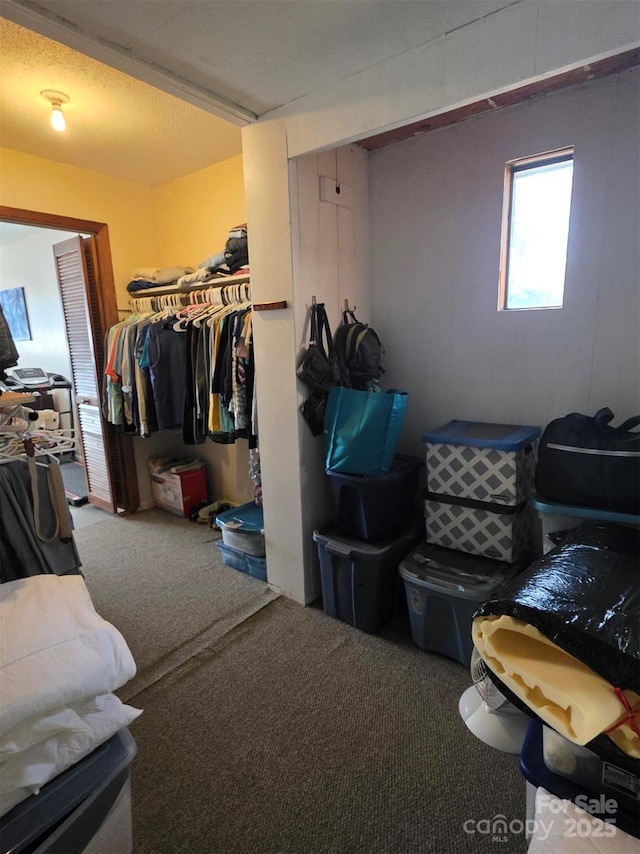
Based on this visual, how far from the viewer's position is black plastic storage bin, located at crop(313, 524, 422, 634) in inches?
80.7

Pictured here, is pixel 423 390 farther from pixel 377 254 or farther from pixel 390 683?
pixel 390 683

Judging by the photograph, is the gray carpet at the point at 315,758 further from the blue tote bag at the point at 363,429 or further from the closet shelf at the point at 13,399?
the closet shelf at the point at 13,399

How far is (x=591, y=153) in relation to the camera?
1.81 m

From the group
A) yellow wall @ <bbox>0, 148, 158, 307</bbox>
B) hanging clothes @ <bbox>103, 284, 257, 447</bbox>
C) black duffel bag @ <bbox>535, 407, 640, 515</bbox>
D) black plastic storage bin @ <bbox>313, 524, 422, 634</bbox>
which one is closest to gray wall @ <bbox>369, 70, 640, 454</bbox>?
black duffel bag @ <bbox>535, 407, 640, 515</bbox>

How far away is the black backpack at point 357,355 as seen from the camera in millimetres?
2252

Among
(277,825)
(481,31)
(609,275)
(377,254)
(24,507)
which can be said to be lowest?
(277,825)

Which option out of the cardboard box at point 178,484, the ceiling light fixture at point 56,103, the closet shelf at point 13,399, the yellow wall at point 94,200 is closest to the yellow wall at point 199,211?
the yellow wall at point 94,200

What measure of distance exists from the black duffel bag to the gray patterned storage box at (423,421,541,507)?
146 mm

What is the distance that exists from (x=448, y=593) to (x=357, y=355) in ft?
3.90

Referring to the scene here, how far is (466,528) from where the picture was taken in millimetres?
1940

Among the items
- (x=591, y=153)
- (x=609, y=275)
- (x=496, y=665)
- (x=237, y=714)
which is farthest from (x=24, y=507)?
(x=591, y=153)

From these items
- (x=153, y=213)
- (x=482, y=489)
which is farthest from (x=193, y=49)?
(x=153, y=213)

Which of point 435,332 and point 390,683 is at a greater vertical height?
point 435,332

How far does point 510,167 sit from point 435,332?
81cm
